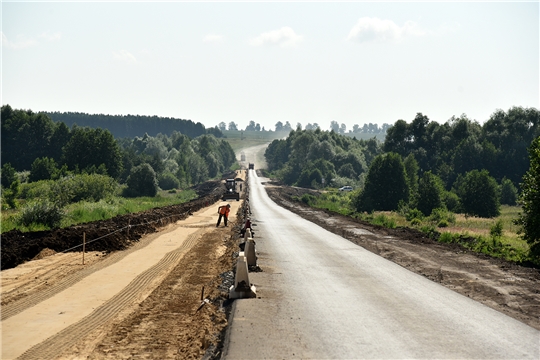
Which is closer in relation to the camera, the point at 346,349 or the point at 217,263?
the point at 346,349

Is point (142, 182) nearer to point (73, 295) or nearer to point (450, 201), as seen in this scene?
point (450, 201)

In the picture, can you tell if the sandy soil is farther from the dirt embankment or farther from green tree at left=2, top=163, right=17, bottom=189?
green tree at left=2, top=163, right=17, bottom=189

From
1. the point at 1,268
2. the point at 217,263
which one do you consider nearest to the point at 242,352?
the point at 217,263

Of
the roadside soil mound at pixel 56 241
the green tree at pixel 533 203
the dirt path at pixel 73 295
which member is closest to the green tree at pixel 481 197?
the green tree at pixel 533 203

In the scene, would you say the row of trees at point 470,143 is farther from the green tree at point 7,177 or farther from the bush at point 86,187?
the green tree at point 7,177

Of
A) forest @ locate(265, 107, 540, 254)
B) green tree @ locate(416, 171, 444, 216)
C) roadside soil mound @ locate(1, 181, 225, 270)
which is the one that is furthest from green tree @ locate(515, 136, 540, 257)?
green tree @ locate(416, 171, 444, 216)

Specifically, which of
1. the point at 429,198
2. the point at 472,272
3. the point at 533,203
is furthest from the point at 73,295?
the point at 429,198

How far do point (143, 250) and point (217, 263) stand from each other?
21.4ft

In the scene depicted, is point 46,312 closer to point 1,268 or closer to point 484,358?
point 1,268

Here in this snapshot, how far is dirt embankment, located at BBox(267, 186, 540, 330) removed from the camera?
13.2 metres

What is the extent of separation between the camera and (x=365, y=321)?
10.7m

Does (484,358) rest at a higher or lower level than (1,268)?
higher

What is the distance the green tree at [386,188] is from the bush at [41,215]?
43883 mm

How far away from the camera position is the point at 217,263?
69.9 feet
